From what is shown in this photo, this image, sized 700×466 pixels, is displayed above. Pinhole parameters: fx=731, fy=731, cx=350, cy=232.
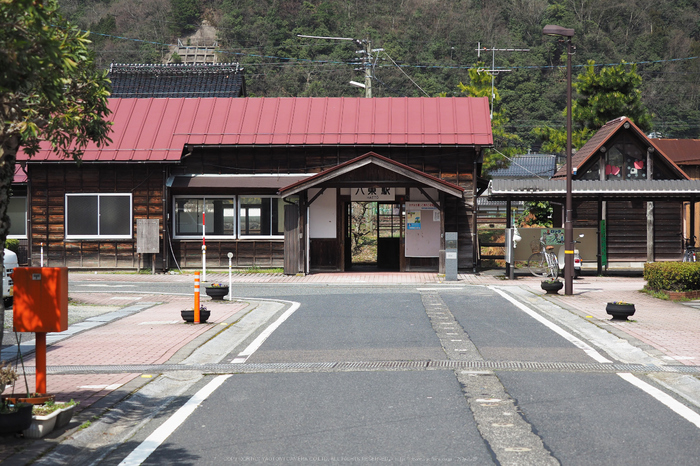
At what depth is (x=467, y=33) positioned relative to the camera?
245ft

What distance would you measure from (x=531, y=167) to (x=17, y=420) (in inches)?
2285

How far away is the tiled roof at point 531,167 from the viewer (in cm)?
5881

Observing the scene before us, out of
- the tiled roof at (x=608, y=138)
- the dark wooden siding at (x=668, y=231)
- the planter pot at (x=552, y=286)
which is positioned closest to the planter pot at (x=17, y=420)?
the planter pot at (x=552, y=286)

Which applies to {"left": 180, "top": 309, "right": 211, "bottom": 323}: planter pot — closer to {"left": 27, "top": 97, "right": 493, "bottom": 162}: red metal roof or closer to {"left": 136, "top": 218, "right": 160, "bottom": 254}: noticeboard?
{"left": 136, "top": 218, "right": 160, "bottom": 254}: noticeboard

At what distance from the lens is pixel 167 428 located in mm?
6430

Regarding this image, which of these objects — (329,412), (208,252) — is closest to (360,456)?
(329,412)

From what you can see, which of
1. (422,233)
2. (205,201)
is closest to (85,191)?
(205,201)

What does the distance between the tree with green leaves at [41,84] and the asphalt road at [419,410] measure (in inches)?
93.5

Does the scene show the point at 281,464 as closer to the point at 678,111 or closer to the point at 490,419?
the point at 490,419

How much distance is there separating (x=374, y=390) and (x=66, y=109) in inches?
164

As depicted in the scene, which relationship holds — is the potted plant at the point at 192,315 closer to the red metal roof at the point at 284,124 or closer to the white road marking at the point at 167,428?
the white road marking at the point at 167,428

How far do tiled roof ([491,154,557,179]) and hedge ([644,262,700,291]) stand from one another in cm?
4081

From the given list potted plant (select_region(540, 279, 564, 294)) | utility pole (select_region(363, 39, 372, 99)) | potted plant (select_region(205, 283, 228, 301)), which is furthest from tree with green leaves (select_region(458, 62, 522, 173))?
potted plant (select_region(205, 283, 228, 301))

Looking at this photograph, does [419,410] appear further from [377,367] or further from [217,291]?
[217,291]
